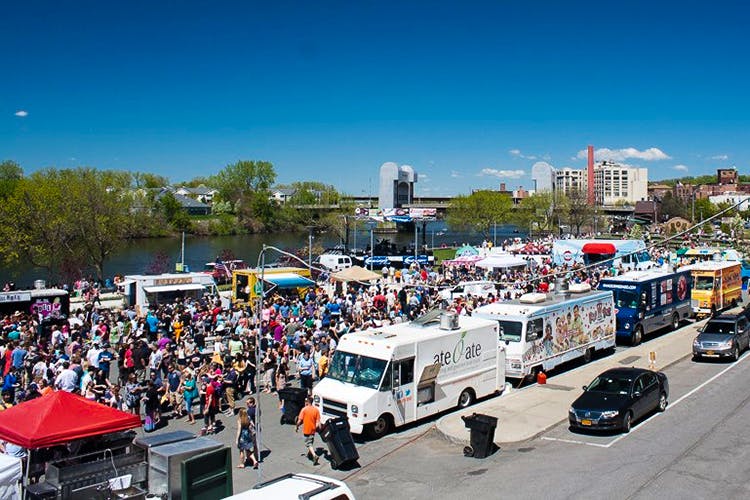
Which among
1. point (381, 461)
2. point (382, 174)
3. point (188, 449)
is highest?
point (382, 174)

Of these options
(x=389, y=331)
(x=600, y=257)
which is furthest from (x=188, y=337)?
(x=600, y=257)

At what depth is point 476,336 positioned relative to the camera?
18.0 meters

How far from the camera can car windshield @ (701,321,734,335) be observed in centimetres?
2339

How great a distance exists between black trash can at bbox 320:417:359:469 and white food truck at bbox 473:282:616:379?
7.37 meters

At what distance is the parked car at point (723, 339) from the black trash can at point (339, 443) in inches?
561

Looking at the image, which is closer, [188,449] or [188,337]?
[188,449]

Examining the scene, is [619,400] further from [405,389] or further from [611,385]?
[405,389]

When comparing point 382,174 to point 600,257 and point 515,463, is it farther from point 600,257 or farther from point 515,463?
point 515,463

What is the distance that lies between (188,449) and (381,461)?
14.5ft

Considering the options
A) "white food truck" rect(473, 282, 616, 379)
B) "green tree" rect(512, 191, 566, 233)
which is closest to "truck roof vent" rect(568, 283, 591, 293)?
"white food truck" rect(473, 282, 616, 379)

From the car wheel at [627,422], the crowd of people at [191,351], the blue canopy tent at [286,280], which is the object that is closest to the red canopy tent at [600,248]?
the crowd of people at [191,351]

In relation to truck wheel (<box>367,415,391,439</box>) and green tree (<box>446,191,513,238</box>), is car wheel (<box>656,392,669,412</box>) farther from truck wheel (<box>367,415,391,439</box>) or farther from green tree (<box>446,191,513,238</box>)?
green tree (<box>446,191,513,238</box>)

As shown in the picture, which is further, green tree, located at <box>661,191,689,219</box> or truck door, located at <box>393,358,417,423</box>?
green tree, located at <box>661,191,689,219</box>

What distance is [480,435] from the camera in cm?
1422
